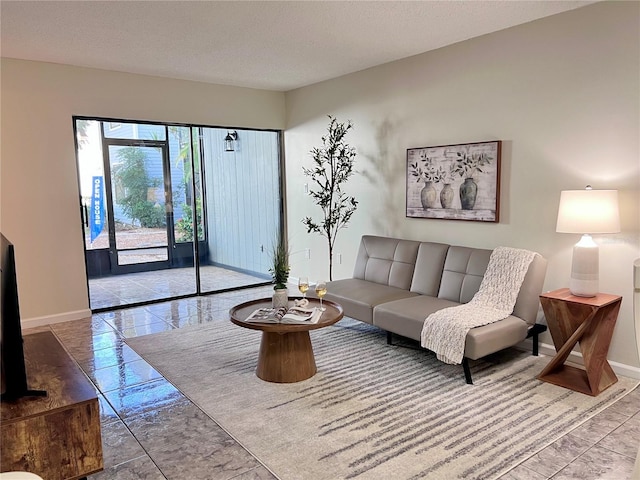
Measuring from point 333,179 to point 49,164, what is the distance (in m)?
2.89

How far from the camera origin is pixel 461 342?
3035 mm

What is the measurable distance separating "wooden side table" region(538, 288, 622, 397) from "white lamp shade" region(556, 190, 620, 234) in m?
0.46

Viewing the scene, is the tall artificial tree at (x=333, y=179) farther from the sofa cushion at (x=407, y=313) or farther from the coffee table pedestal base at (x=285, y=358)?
the coffee table pedestal base at (x=285, y=358)

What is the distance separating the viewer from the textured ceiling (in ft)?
10.3

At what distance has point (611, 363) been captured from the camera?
3.26 m

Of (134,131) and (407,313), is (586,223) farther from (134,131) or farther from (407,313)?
(134,131)

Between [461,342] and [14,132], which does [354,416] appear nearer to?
[461,342]

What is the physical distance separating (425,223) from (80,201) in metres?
3.54

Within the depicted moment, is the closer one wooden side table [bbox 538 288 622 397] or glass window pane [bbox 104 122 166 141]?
wooden side table [bbox 538 288 622 397]

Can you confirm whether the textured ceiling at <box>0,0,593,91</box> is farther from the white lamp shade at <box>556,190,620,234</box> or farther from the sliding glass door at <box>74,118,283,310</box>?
the white lamp shade at <box>556,190,620,234</box>

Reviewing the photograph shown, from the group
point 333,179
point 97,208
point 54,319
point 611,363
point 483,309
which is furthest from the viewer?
point 333,179

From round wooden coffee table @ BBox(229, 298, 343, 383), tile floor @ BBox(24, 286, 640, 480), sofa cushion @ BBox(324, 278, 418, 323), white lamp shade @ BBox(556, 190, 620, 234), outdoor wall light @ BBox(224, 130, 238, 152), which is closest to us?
tile floor @ BBox(24, 286, 640, 480)

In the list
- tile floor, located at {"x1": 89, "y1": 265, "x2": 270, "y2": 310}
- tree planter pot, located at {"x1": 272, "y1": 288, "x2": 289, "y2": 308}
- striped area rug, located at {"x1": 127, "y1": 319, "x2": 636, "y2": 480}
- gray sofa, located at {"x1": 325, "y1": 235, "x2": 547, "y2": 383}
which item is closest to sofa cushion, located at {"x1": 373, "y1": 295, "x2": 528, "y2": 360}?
gray sofa, located at {"x1": 325, "y1": 235, "x2": 547, "y2": 383}

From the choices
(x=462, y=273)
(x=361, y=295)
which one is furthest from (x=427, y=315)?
(x=361, y=295)
